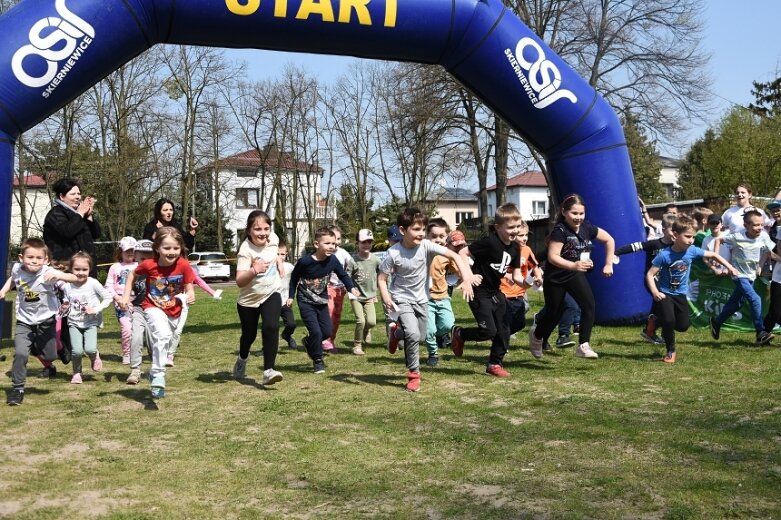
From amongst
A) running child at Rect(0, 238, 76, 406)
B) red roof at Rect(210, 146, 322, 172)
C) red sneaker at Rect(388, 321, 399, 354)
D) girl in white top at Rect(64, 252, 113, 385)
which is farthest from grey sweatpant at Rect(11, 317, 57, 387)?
red roof at Rect(210, 146, 322, 172)

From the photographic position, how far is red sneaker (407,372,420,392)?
7980 millimetres

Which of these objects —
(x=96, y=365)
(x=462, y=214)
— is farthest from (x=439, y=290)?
(x=462, y=214)

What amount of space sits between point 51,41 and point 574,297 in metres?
6.63

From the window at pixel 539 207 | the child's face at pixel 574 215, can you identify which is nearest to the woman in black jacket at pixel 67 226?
the child's face at pixel 574 215

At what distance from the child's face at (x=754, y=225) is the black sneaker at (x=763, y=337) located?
3.88 ft

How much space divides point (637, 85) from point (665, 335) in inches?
980

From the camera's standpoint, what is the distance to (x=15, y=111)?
393 inches

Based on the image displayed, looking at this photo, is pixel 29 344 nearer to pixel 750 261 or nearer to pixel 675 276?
pixel 675 276

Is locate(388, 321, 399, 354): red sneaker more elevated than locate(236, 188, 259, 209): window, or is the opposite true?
locate(236, 188, 259, 209): window

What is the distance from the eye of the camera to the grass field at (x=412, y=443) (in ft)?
14.8

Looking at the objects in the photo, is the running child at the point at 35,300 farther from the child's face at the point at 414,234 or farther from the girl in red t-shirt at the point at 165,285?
the child's face at the point at 414,234

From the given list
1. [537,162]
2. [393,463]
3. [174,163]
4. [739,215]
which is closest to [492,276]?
[393,463]

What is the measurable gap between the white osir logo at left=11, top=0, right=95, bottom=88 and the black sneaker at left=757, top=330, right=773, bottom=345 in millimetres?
8797

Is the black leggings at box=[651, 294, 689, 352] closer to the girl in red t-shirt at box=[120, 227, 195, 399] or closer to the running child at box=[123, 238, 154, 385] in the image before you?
the girl in red t-shirt at box=[120, 227, 195, 399]
